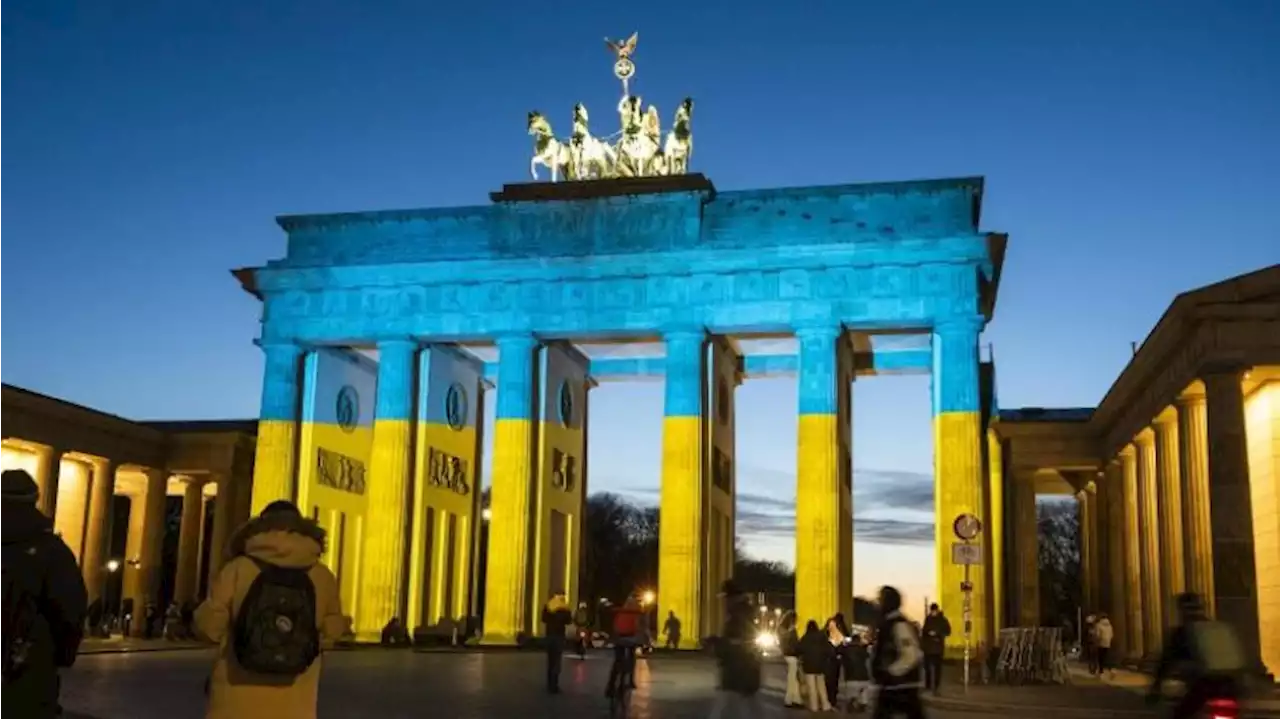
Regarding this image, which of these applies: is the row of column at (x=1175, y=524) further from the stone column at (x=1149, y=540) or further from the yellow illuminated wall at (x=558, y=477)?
the yellow illuminated wall at (x=558, y=477)

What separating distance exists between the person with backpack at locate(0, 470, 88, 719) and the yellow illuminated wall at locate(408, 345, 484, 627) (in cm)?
3894

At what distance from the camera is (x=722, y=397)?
46531mm

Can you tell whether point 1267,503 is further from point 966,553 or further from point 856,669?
point 856,669

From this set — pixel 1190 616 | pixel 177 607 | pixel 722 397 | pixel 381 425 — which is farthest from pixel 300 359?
pixel 1190 616

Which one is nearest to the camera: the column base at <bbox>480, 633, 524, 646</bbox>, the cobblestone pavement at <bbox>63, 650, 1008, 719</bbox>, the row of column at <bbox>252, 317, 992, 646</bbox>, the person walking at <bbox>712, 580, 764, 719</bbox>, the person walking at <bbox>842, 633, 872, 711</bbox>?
the person walking at <bbox>712, 580, 764, 719</bbox>

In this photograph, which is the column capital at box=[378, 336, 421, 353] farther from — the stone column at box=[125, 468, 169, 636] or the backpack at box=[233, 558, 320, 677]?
Answer: the backpack at box=[233, 558, 320, 677]

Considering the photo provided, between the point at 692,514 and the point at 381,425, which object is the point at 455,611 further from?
the point at 692,514

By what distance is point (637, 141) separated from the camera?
4462 cm

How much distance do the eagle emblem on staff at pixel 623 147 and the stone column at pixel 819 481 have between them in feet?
27.1

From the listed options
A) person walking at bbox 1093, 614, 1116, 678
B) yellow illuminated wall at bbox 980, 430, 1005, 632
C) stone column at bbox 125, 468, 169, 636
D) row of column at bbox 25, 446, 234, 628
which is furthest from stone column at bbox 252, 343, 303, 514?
person walking at bbox 1093, 614, 1116, 678

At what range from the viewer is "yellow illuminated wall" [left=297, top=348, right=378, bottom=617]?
45844 mm

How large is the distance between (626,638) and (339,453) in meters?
30.9

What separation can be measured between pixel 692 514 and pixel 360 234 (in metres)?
15.4

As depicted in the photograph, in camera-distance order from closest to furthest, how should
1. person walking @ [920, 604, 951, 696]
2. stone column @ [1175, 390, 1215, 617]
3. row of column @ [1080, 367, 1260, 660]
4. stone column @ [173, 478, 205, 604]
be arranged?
1. row of column @ [1080, 367, 1260, 660]
2. person walking @ [920, 604, 951, 696]
3. stone column @ [1175, 390, 1215, 617]
4. stone column @ [173, 478, 205, 604]
